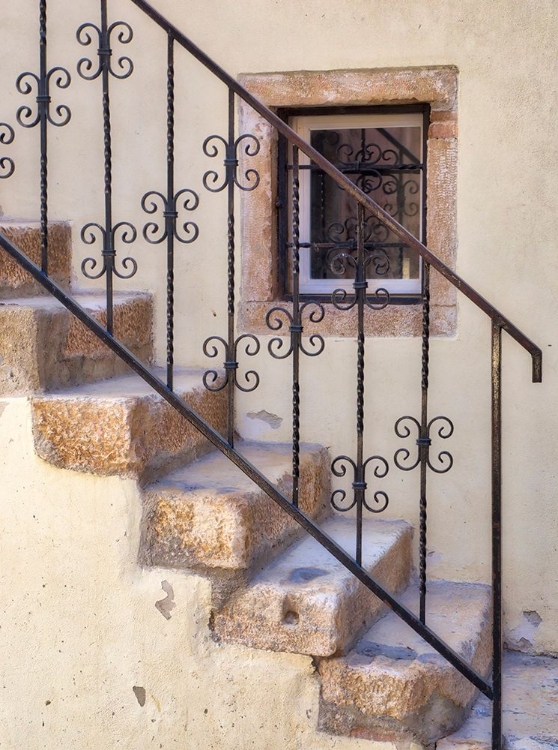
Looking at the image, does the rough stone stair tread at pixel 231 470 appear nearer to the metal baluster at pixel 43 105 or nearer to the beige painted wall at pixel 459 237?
the beige painted wall at pixel 459 237

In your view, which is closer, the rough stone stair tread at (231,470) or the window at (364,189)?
the rough stone stair tread at (231,470)

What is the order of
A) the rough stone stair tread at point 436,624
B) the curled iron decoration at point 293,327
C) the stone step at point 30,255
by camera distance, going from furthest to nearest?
the stone step at point 30,255
the rough stone stair tread at point 436,624
the curled iron decoration at point 293,327

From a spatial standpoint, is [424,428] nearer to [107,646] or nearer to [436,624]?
[436,624]

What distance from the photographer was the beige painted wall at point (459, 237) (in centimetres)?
368

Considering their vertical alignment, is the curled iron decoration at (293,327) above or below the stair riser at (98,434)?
above

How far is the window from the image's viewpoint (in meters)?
3.98

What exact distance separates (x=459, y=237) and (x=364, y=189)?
1.60 ft

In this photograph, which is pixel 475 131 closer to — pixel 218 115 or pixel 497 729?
pixel 218 115

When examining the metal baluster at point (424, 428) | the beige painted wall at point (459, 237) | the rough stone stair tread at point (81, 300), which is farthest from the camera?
the beige painted wall at point (459, 237)

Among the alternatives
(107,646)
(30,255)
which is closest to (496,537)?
(107,646)

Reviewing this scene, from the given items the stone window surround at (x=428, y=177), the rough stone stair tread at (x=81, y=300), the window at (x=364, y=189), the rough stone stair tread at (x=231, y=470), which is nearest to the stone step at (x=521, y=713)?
the rough stone stair tread at (x=231, y=470)

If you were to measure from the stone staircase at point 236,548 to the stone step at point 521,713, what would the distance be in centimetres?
5

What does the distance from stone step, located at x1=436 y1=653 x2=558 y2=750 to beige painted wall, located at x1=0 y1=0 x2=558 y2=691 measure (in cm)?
24

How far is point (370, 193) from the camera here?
4.04 meters
